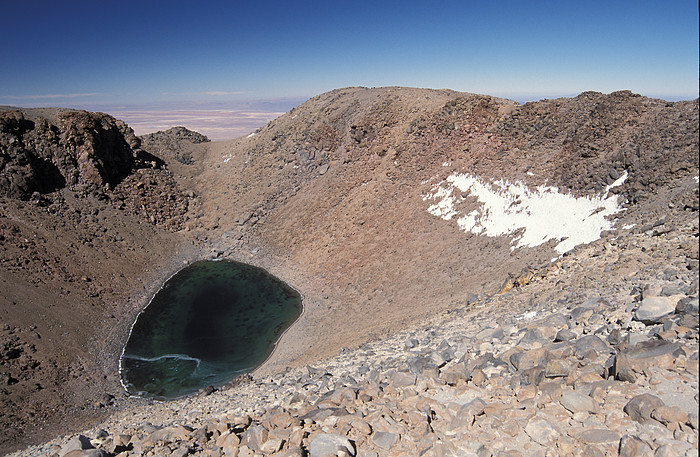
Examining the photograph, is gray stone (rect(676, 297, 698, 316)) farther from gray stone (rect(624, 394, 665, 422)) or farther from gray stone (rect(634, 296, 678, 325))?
gray stone (rect(624, 394, 665, 422))

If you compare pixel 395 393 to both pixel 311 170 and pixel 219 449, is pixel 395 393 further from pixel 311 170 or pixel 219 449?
pixel 311 170

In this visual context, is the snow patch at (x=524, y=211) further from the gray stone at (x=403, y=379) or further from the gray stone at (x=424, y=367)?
the gray stone at (x=403, y=379)

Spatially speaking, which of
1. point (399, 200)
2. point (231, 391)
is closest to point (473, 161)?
point (399, 200)

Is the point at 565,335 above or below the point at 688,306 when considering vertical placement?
below

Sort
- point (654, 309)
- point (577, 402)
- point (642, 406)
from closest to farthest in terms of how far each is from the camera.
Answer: point (642, 406) → point (577, 402) → point (654, 309)

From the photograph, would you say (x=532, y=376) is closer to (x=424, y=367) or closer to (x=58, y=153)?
(x=424, y=367)

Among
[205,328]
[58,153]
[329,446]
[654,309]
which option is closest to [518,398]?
[329,446]

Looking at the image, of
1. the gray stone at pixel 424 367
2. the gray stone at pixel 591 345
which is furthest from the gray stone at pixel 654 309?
the gray stone at pixel 424 367
